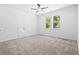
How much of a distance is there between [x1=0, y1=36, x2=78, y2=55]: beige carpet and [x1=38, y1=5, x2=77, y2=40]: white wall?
0.13 m

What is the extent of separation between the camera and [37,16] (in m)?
2.06

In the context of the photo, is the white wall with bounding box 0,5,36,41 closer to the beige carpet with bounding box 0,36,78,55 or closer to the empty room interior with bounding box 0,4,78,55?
the empty room interior with bounding box 0,4,78,55

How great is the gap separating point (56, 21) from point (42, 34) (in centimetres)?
43

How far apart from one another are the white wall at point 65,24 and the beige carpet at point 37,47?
0.44 feet

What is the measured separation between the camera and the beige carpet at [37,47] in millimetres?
1925

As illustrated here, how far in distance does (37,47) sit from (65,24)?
789 mm

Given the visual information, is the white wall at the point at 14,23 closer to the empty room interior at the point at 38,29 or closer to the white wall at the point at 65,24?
the empty room interior at the point at 38,29

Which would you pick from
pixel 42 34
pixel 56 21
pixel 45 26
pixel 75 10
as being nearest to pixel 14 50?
pixel 42 34

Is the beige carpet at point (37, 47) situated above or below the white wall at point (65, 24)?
below

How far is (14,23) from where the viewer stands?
2000 millimetres

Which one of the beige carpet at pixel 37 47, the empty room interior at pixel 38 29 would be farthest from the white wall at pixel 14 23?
the beige carpet at pixel 37 47

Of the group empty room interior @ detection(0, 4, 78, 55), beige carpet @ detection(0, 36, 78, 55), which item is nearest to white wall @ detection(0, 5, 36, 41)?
empty room interior @ detection(0, 4, 78, 55)
